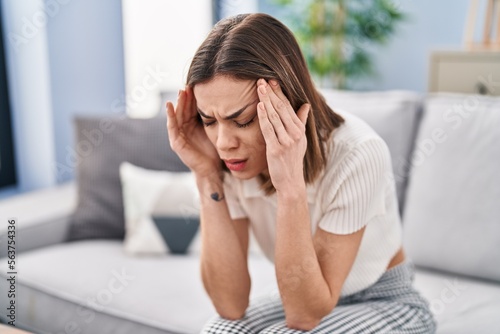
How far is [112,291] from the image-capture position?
1.60m

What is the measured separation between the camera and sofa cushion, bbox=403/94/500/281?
1544mm

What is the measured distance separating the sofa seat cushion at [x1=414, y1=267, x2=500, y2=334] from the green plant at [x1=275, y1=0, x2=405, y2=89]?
2249 mm

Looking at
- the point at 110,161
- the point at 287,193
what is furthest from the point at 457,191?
the point at 110,161

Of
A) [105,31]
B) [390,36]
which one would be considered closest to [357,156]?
[105,31]

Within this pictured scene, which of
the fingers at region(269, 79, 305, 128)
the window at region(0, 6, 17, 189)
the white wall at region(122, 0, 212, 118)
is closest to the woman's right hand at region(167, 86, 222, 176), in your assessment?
the fingers at region(269, 79, 305, 128)

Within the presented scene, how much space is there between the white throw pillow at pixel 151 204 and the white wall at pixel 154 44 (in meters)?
→ 1.27

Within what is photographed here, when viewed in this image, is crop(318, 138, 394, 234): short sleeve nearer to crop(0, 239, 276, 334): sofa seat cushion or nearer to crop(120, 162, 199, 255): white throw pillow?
crop(0, 239, 276, 334): sofa seat cushion

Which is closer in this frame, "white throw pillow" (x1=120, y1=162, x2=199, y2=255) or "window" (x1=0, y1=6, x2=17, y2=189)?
"white throw pillow" (x1=120, y1=162, x2=199, y2=255)

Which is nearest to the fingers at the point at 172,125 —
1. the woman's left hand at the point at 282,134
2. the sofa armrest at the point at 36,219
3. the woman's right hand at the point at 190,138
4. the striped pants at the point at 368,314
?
the woman's right hand at the point at 190,138

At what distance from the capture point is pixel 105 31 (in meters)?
3.06

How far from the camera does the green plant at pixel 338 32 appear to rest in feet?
12.0

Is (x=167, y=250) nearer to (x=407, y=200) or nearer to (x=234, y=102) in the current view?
(x=407, y=200)

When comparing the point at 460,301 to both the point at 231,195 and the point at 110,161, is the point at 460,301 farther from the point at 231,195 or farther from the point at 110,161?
the point at 110,161

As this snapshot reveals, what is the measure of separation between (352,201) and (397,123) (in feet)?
2.34
